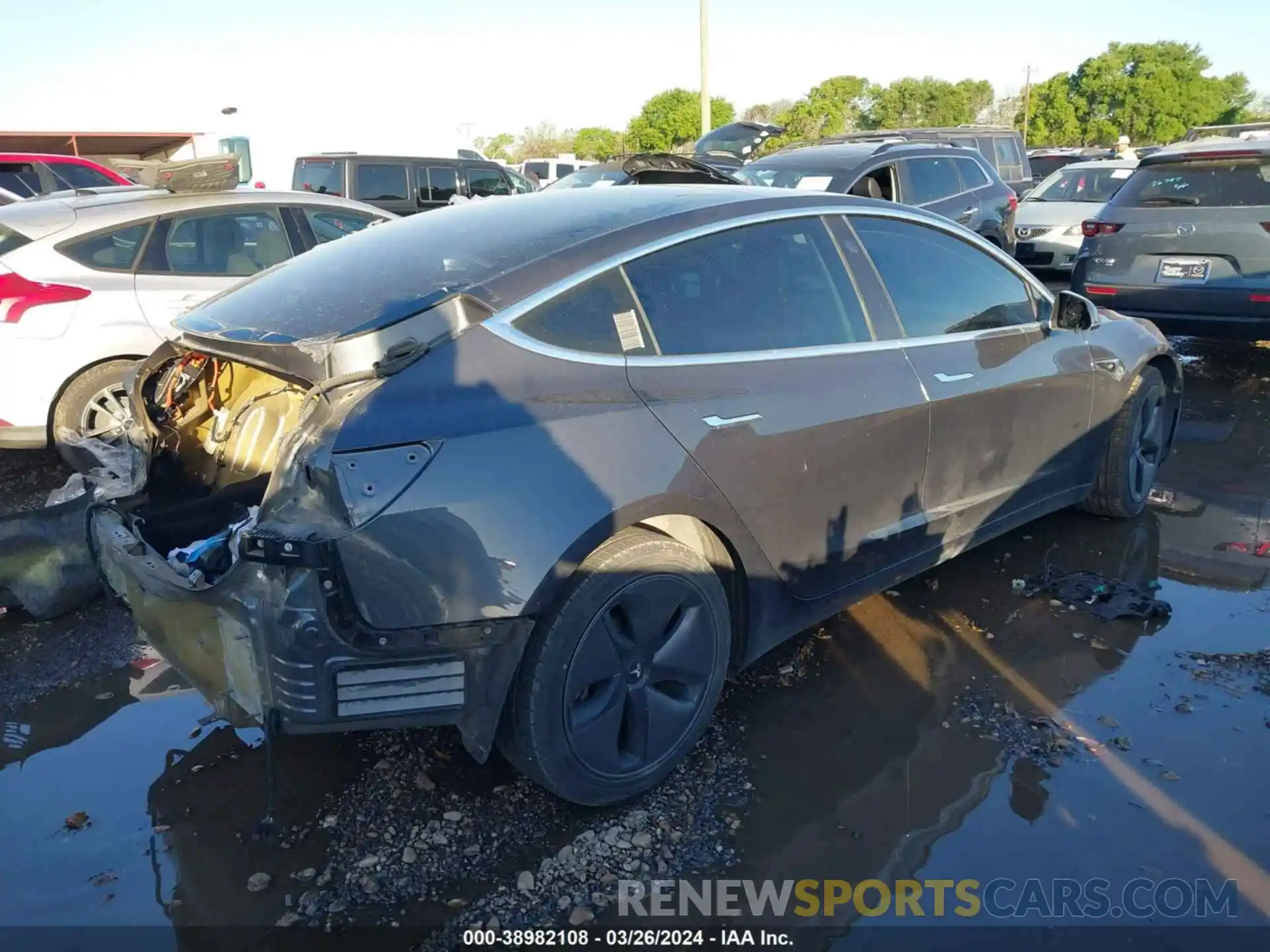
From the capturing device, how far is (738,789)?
2.97m

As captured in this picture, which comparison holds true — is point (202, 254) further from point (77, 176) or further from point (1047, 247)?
point (1047, 247)

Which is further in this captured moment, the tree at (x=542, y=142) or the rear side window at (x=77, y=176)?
the tree at (x=542, y=142)

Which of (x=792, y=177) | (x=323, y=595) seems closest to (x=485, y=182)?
(x=792, y=177)

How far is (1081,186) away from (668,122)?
34417mm

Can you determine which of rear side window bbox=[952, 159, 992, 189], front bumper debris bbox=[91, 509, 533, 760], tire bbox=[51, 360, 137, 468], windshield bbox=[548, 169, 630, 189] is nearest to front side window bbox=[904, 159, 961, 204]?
rear side window bbox=[952, 159, 992, 189]

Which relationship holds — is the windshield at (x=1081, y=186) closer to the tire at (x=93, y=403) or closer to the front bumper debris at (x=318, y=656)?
the tire at (x=93, y=403)

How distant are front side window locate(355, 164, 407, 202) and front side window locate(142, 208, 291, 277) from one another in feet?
22.2

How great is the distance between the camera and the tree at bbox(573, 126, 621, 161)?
4672 centimetres

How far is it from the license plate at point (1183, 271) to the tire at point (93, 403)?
23.8 feet

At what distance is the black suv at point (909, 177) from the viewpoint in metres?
9.07

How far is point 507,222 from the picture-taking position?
3.21 meters

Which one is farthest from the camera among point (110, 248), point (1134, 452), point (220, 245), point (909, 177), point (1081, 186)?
point (1081, 186)

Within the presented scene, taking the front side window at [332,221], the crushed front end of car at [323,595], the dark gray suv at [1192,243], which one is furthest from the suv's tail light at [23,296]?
the dark gray suv at [1192,243]

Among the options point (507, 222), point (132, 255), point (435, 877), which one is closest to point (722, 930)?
point (435, 877)
